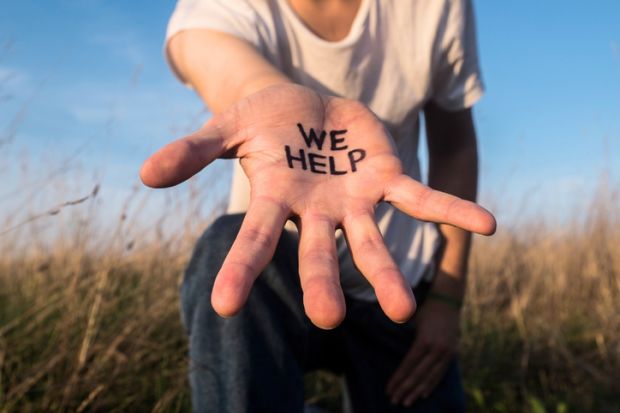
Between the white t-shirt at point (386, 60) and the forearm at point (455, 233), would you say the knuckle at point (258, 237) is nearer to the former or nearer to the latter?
the white t-shirt at point (386, 60)

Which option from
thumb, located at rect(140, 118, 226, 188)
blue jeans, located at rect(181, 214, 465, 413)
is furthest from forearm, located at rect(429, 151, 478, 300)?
thumb, located at rect(140, 118, 226, 188)

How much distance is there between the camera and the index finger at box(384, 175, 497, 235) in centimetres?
77

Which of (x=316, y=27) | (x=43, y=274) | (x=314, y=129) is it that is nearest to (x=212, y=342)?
(x=314, y=129)

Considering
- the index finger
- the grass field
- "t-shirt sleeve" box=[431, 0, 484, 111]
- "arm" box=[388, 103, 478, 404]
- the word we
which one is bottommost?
the grass field

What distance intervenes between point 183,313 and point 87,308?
2.61 feet

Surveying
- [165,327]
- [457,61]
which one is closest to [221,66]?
[457,61]

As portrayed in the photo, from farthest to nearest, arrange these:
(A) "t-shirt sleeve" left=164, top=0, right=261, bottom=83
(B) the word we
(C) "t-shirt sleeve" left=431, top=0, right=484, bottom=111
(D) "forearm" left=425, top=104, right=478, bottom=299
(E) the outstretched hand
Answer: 1. (D) "forearm" left=425, top=104, right=478, bottom=299
2. (C) "t-shirt sleeve" left=431, top=0, right=484, bottom=111
3. (A) "t-shirt sleeve" left=164, top=0, right=261, bottom=83
4. (B) the word we
5. (E) the outstretched hand

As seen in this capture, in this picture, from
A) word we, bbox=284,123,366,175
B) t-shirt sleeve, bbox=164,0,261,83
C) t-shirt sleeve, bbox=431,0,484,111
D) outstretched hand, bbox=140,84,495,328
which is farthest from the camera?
t-shirt sleeve, bbox=431,0,484,111

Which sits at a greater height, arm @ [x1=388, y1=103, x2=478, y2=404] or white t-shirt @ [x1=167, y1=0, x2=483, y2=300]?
white t-shirt @ [x1=167, y1=0, x2=483, y2=300]

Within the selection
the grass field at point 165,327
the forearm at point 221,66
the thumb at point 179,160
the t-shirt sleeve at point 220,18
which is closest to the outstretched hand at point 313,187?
the thumb at point 179,160

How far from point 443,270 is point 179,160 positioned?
965 millimetres

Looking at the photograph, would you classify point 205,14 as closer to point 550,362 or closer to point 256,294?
point 256,294

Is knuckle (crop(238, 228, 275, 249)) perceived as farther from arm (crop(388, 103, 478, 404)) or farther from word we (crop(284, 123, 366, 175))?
arm (crop(388, 103, 478, 404))

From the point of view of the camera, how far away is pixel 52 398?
1511mm
